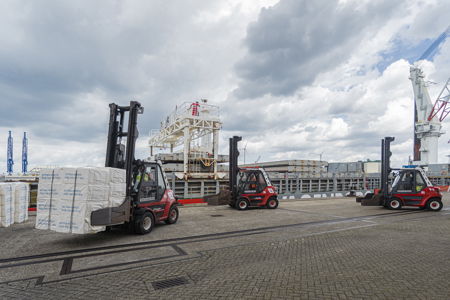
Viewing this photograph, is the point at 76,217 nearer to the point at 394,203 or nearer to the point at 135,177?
the point at 135,177

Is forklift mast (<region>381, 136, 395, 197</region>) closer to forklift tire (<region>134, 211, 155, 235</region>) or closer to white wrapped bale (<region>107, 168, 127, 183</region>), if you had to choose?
forklift tire (<region>134, 211, 155, 235</region>)

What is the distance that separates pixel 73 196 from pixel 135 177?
2.05 metres

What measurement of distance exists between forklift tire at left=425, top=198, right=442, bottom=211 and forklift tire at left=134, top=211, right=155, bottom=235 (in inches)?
523

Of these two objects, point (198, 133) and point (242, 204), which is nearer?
point (242, 204)

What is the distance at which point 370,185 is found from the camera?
28078 mm

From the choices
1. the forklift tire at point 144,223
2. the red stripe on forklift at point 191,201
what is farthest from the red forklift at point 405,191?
the forklift tire at point 144,223

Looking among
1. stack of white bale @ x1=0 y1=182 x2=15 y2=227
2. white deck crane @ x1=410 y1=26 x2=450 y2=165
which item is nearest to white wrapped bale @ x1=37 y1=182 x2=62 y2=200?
stack of white bale @ x1=0 y1=182 x2=15 y2=227

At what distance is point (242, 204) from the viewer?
13867 millimetres

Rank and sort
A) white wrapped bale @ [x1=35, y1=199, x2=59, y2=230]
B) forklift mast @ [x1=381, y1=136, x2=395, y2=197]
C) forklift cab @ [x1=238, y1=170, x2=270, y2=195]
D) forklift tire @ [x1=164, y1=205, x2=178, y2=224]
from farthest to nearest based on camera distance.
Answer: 1. forklift mast @ [x1=381, y1=136, x2=395, y2=197]
2. forklift cab @ [x1=238, y1=170, x2=270, y2=195]
3. forklift tire @ [x1=164, y1=205, x2=178, y2=224]
4. white wrapped bale @ [x1=35, y1=199, x2=59, y2=230]

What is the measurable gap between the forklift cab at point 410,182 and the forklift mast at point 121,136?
12901 mm

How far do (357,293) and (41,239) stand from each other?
7.66 m

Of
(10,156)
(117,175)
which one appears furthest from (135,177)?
(10,156)

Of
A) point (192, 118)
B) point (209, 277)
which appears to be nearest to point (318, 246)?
point (209, 277)

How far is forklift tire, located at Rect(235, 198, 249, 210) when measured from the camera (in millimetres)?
13758
